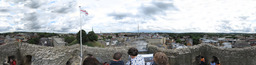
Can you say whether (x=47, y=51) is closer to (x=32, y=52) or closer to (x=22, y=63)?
(x=32, y=52)

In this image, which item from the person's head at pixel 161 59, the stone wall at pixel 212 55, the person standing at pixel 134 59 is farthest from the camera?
the stone wall at pixel 212 55

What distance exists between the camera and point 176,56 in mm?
9789

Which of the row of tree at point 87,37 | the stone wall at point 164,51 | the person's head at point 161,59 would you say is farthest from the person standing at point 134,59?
the row of tree at point 87,37

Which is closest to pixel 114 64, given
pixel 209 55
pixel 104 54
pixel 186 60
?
pixel 104 54

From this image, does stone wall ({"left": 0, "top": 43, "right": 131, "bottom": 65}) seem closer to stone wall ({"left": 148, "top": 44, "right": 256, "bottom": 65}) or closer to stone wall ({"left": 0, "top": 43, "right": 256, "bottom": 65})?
stone wall ({"left": 0, "top": 43, "right": 256, "bottom": 65})

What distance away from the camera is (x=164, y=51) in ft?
33.0

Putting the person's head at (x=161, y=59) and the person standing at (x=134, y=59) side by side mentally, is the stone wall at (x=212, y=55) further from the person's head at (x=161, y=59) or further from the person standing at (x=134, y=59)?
the person's head at (x=161, y=59)

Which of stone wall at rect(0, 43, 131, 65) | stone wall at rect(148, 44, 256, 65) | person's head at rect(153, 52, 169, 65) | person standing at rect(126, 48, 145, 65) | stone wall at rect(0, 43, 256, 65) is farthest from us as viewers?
stone wall at rect(0, 43, 131, 65)

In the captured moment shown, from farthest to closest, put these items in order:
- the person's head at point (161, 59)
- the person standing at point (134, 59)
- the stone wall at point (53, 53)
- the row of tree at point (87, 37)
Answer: the row of tree at point (87, 37), the stone wall at point (53, 53), the person standing at point (134, 59), the person's head at point (161, 59)

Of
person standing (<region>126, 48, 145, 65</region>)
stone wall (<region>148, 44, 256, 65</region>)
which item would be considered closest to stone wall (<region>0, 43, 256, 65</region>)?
stone wall (<region>148, 44, 256, 65</region>)

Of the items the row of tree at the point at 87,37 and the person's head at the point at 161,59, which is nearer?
the person's head at the point at 161,59

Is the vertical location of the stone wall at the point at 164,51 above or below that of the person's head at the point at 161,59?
below

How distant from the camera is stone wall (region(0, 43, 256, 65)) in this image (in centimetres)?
911

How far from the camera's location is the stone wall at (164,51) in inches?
359
